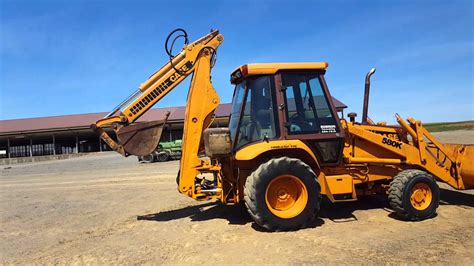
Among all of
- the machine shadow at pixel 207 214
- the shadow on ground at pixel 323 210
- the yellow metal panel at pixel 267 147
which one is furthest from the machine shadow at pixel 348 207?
the machine shadow at pixel 207 214

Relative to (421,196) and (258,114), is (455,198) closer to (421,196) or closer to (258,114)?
(421,196)

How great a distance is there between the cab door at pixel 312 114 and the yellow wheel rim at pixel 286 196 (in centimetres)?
67

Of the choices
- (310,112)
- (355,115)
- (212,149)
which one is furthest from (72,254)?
(355,115)

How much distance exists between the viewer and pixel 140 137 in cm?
738

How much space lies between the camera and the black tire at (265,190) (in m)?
6.08

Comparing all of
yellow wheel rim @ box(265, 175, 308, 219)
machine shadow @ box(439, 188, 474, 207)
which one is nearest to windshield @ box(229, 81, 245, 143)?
yellow wheel rim @ box(265, 175, 308, 219)

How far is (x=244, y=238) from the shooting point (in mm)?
5883

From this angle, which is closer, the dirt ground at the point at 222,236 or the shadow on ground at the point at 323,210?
the dirt ground at the point at 222,236

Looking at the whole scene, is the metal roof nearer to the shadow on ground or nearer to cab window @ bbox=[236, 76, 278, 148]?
the shadow on ground

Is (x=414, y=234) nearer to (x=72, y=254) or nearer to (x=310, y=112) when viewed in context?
(x=310, y=112)

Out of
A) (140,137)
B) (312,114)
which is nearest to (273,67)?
(312,114)

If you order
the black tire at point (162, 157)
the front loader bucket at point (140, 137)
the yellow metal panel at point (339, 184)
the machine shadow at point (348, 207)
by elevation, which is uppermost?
the front loader bucket at point (140, 137)

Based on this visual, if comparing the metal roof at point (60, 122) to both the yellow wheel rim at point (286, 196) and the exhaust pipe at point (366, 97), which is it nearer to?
the exhaust pipe at point (366, 97)

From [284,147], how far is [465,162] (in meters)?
3.52
